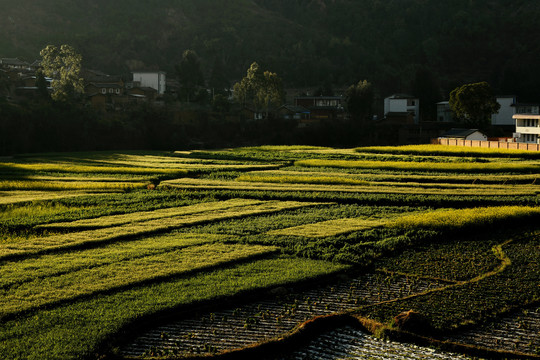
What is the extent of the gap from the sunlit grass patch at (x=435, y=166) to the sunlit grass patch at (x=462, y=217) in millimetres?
14553

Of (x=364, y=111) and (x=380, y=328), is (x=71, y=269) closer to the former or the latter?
(x=380, y=328)

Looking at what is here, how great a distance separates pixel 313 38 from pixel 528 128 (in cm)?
7054

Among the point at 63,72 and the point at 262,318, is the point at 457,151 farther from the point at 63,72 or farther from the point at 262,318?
the point at 63,72

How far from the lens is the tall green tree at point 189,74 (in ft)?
267

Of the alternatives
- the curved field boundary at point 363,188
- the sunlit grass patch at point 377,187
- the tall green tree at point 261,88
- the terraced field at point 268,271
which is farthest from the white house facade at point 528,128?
the tall green tree at point 261,88

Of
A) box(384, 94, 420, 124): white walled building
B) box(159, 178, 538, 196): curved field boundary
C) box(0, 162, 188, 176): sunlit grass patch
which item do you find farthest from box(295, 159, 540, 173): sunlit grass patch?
box(384, 94, 420, 124): white walled building

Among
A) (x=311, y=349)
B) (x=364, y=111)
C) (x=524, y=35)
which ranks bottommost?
(x=311, y=349)

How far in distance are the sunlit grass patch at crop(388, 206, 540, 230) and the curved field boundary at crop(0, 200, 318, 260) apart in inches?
228

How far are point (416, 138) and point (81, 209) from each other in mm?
52386

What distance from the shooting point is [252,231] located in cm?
2130

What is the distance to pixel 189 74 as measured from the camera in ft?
268

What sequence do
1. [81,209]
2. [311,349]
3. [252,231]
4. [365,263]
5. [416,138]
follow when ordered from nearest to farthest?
[311,349] < [365,263] < [252,231] < [81,209] < [416,138]

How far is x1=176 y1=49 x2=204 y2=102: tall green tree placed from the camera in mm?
81312

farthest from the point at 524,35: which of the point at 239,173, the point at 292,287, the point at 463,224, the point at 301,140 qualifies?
the point at 292,287
